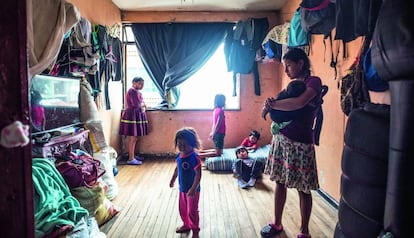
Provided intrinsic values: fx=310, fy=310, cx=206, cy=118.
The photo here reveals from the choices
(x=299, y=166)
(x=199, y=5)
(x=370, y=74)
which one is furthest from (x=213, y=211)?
(x=199, y=5)

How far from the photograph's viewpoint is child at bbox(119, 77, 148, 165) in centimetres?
445

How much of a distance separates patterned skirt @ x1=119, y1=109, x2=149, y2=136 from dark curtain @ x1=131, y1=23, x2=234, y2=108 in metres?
0.58

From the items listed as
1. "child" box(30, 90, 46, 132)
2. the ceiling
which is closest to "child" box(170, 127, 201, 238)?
"child" box(30, 90, 46, 132)

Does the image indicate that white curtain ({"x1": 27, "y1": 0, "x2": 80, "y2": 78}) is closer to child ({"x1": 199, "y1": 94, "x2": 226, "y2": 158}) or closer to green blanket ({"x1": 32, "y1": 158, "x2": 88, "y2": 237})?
green blanket ({"x1": 32, "y1": 158, "x2": 88, "y2": 237})

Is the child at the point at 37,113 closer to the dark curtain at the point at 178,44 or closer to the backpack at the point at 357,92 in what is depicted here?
the backpack at the point at 357,92

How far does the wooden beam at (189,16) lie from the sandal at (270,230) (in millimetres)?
3436

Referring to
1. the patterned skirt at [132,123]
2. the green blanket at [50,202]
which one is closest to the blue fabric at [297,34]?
the patterned skirt at [132,123]

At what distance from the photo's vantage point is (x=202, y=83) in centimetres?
504

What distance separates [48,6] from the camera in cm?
206

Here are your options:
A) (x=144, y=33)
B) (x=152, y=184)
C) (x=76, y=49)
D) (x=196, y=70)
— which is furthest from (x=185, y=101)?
(x=76, y=49)

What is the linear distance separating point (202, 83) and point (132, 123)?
Result: 1304 millimetres

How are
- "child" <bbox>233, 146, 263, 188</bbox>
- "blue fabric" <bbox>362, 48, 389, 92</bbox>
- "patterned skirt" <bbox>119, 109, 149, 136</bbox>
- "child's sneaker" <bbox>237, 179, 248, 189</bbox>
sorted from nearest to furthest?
"blue fabric" <bbox>362, 48, 389, 92</bbox> < "child's sneaker" <bbox>237, 179, 248, 189</bbox> < "child" <bbox>233, 146, 263, 188</bbox> < "patterned skirt" <bbox>119, 109, 149, 136</bbox>

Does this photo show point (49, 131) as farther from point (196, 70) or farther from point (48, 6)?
point (196, 70)

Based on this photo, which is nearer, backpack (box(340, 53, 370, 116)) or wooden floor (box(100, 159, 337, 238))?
backpack (box(340, 53, 370, 116))
